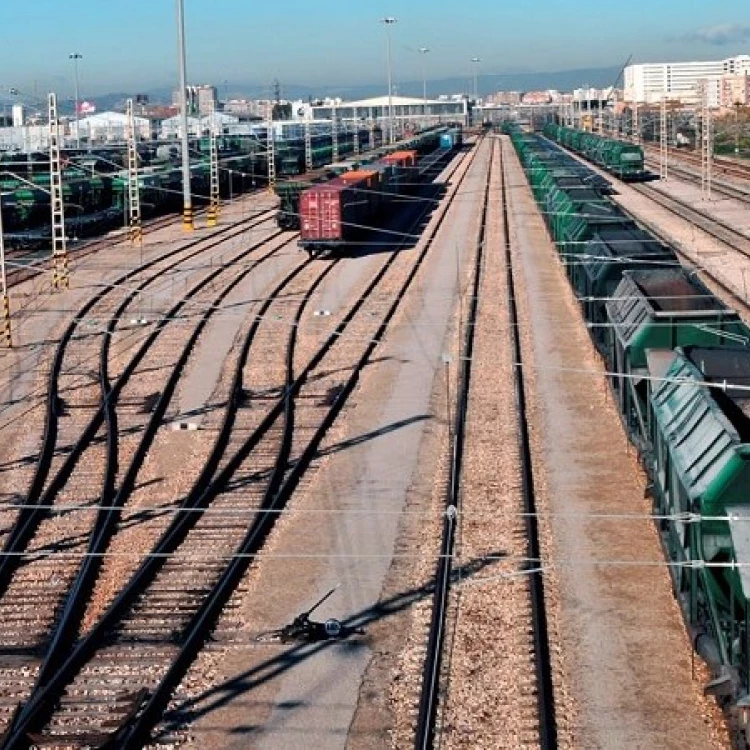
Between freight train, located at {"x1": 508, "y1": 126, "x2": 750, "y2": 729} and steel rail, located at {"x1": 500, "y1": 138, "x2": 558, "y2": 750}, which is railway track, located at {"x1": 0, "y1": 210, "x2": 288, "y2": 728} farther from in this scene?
freight train, located at {"x1": 508, "y1": 126, "x2": 750, "y2": 729}

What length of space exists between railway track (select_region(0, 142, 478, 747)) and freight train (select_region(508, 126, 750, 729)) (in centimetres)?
450

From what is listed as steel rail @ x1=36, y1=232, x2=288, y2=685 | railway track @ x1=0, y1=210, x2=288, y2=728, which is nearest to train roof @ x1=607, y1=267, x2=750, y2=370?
steel rail @ x1=36, y1=232, x2=288, y2=685

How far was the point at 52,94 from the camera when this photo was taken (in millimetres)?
27062

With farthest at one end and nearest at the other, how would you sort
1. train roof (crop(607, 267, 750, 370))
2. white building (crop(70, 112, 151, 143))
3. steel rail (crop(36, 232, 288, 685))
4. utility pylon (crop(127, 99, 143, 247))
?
white building (crop(70, 112, 151, 143)) → utility pylon (crop(127, 99, 143, 247)) → train roof (crop(607, 267, 750, 370)) → steel rail (crop(36, 232, 288, 685))

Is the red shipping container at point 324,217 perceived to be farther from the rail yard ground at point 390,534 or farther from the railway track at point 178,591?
the railway track at point 178,591

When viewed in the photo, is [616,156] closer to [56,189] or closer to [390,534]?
[56,189]

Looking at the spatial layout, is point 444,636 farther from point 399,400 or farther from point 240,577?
point 399,400

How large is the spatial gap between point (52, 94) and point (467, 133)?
486 feet

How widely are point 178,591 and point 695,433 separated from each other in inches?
223

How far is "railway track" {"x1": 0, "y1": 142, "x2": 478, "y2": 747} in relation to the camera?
10.8 metres

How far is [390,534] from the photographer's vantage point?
49.2ft

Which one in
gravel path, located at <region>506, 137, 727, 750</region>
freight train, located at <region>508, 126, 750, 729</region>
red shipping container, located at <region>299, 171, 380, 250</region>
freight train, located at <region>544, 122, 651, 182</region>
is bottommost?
gravel path, located at <region>506, 137, 727, 750</region>

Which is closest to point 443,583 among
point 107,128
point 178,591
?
point 178,591

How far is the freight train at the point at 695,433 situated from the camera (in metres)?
9.50
